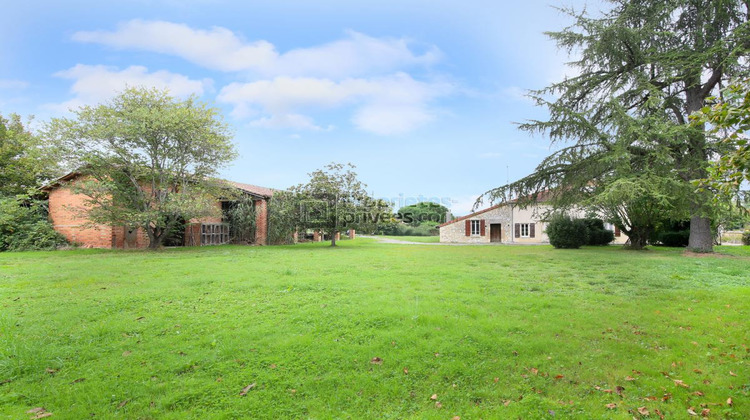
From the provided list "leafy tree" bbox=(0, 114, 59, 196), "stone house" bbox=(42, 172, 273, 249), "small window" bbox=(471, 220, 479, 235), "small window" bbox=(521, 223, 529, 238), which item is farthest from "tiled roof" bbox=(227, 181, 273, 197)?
"small window" bbox=(521, 223, 529, 238)

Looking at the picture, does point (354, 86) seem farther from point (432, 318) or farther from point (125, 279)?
point (432, 318)

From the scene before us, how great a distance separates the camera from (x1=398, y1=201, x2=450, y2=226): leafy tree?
61.1m

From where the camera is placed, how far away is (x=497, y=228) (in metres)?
32.5

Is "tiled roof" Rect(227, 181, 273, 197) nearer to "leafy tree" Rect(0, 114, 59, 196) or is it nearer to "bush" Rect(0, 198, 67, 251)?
"bush" Rect(0, 198, 67, 251)

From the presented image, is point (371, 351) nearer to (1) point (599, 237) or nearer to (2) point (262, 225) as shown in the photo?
(2) point (262, 225)

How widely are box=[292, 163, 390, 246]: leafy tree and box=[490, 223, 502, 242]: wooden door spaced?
14441 millimetres

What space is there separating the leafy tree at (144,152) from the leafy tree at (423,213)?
44422 mm

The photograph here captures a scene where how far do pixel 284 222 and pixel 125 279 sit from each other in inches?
566

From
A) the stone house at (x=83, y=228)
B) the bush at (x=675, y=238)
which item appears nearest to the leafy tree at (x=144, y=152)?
the stone house at (x=83, y=228)

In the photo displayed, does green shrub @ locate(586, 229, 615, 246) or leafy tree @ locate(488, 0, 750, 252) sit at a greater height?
leafy tree @ locate(488, 0, 750, 252)

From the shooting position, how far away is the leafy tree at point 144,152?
51.8ft

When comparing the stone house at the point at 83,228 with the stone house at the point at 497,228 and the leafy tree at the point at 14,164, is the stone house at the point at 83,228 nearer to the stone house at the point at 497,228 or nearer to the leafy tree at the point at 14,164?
the leafy tree at the point at 14,164

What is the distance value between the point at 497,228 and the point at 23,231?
106 ft

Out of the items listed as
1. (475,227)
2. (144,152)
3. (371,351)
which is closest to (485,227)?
(475,227)
